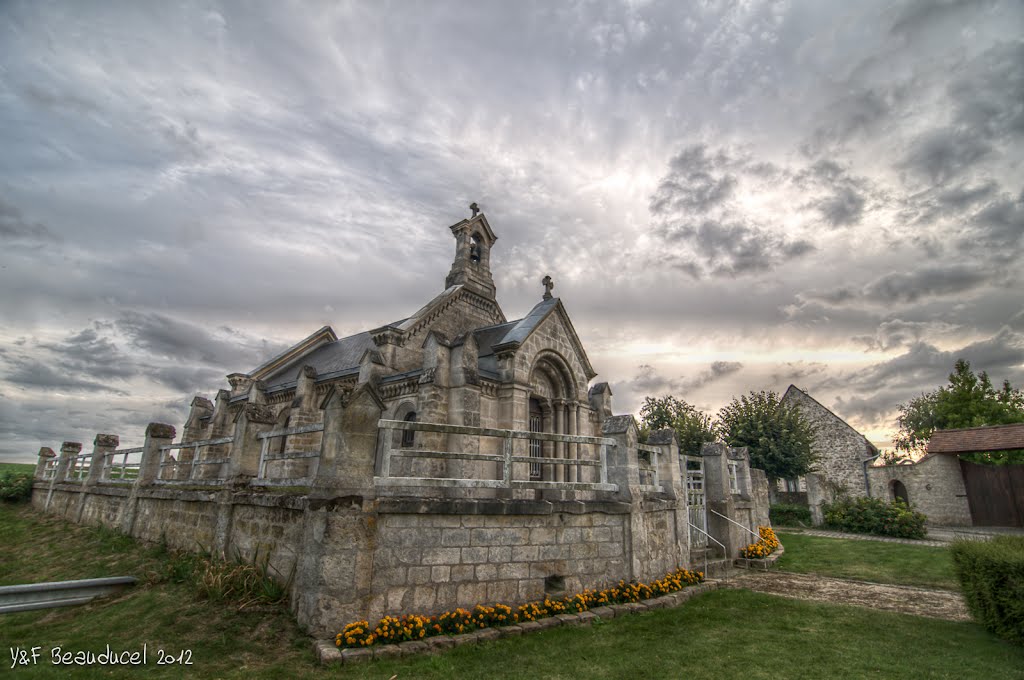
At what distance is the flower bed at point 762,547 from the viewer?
13664mm

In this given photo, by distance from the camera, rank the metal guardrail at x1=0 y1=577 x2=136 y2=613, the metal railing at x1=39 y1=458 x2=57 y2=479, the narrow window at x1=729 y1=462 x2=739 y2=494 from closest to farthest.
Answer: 1. the metal guardrail at x1=0 y1=577 x2=136 y2=613
2. the narrow window at x1=729 y1=462 x2=739 y2=494
3. the metal railing at x1=39 y1=458 x2=57 y2=479

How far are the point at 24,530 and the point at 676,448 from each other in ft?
74.7

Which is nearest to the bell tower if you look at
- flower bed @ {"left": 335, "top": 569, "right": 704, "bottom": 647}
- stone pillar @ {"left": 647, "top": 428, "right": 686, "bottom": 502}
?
stone pillar @ {"left": 647, "top": 428, "right": 686, "bottom": 502}

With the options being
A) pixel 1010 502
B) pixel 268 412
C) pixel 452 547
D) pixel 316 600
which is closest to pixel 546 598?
pixel 452 547

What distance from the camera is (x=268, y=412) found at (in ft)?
35.3

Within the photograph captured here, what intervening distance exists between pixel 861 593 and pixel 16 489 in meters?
33.6

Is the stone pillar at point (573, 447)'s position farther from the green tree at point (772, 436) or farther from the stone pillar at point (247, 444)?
the green tree at point (772, 436)

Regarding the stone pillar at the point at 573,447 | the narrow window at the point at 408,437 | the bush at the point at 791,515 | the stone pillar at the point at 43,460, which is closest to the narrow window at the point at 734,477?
the stone pillar at the point at 573,447

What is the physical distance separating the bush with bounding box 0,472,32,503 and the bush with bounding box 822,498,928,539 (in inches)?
1496

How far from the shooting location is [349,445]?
7.29 m

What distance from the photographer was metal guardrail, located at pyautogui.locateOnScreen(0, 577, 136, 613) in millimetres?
7402

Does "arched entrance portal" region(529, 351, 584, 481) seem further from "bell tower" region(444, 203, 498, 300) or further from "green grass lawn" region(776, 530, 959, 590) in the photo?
"green grass lawn" region(776, 530, 959, 590)

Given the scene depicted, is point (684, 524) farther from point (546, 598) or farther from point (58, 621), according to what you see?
point (58, 621)

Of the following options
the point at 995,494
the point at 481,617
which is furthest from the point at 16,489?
the point at 995,494
